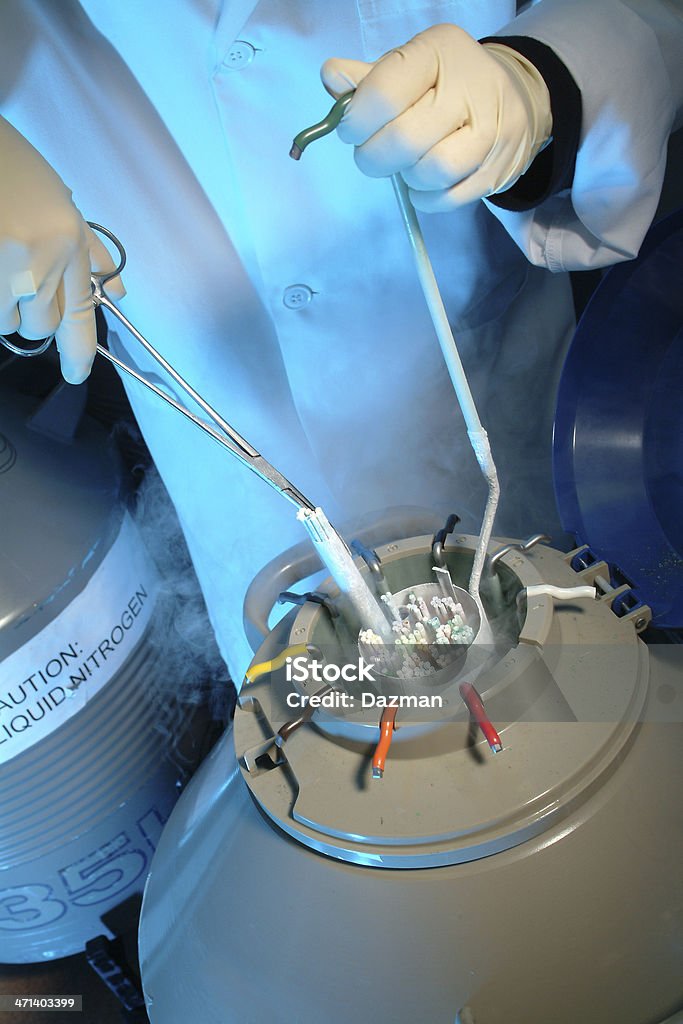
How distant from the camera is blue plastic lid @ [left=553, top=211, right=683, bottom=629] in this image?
883 mm

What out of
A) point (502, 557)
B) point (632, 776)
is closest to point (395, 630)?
point (502, 557)

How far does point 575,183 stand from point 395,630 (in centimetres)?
48

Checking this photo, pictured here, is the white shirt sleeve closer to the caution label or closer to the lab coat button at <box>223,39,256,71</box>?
the lab coat button at <box>223,39,256,71</box>

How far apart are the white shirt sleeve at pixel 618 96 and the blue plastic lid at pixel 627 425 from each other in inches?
2.1

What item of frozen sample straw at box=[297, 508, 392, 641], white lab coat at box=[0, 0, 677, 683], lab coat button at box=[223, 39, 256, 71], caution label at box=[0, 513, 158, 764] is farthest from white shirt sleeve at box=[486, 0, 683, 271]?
caution label at box=[0, 513, 158, 764]

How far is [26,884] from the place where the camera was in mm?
1209

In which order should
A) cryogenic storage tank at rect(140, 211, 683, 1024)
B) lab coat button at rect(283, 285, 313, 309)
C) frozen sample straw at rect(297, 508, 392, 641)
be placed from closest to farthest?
1. cryogenic storage tank at rect(140, 211, 683, 1024)
2. frozen sample straw at rect(297, 508, 392, 641)
3. lab coat button at rect(283, 285, 313, 309)

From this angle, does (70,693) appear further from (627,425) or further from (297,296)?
(627,425)

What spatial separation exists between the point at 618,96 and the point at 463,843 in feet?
2.25

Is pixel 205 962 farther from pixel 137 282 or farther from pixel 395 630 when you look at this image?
pixel 137 282

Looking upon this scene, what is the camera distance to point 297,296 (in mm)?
1070

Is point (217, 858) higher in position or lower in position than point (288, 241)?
lower

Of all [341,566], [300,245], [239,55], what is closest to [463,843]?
[341,566]

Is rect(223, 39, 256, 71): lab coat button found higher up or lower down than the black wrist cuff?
higher up
